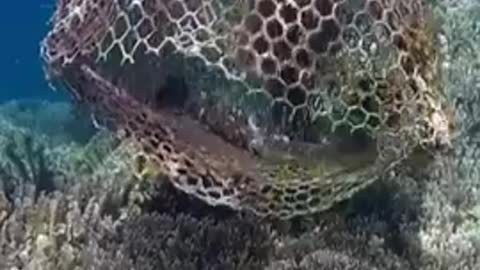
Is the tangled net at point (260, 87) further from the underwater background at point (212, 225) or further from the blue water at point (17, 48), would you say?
the blue water at point (17, 48)

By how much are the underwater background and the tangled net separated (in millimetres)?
352

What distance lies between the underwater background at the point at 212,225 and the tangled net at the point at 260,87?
1.15 ft

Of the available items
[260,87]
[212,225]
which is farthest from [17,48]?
[260,87]

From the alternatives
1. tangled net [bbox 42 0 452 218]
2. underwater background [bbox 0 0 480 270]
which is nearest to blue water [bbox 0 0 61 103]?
underwater background [bbox 0 0 480 270]

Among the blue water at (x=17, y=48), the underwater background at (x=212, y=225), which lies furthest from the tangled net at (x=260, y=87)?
the blue water at (x=17, y=48)

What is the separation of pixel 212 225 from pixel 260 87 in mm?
1269

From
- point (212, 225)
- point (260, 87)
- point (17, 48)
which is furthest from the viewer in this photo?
point (17, 48)

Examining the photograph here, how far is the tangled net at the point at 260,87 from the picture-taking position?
2697mm

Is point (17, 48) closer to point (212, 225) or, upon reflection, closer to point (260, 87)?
point (212, 225)

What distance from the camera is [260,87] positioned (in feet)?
8.83

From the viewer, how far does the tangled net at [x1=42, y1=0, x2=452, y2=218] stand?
270cm

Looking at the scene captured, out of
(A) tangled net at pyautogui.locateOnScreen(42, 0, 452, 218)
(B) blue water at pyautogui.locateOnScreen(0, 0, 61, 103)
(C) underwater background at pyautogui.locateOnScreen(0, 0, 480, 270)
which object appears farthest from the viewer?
(B) blue water at pyautogui.locateOnScreen(0, 0, 61, 103)

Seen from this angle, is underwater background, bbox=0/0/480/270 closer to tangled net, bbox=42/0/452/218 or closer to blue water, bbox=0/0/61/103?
→ tangled net, bbox=42/0/452/218

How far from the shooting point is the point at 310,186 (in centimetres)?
296
